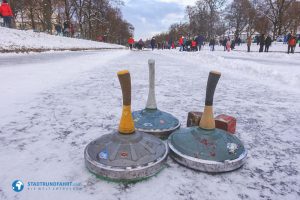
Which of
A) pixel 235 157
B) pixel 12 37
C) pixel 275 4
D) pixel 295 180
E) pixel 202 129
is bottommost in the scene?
pixel 295 180

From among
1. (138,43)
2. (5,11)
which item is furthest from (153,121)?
(138,43)

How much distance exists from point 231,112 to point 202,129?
1393 millimetres

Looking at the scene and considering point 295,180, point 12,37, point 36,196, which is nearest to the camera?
point 36,196

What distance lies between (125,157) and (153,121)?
2.15ft

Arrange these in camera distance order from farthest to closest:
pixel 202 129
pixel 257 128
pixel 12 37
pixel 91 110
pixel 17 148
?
pixel 12 37 < pixel 91 110 < pixel 257 128 < pixel 17 148 < pixel 202 129

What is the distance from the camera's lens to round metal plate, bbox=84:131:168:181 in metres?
1.36

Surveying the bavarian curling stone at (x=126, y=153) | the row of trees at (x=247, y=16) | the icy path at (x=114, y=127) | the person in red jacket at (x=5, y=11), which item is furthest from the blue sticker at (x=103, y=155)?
the row of trees at (x=247, y=16)

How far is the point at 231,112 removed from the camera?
2.94 meters

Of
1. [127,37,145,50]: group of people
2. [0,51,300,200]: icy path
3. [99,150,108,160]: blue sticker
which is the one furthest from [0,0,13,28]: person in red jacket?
[99,150,108,160]: blue sticker

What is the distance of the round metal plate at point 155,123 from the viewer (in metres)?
1.92

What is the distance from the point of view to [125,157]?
4.58 feet

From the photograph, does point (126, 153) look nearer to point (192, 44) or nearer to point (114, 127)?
point (114, 127)

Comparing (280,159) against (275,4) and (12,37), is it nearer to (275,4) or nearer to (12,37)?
(12,37)

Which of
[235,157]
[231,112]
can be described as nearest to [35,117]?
[235,157]
